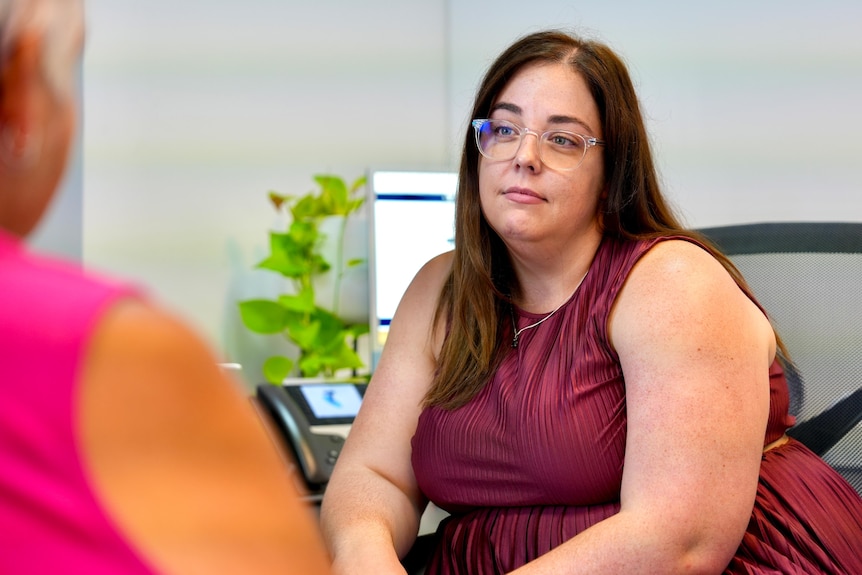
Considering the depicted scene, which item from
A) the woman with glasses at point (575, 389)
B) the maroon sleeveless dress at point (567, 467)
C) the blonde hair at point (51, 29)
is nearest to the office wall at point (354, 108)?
the woman with glasses at point (575, 389)

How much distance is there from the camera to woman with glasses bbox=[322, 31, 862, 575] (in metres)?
1.40

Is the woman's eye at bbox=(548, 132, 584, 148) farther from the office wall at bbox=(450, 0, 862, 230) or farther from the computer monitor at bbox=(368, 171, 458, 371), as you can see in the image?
the computer monitor at bbox=(368, 171, 458, 371)

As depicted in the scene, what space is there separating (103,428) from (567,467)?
1.13 metres

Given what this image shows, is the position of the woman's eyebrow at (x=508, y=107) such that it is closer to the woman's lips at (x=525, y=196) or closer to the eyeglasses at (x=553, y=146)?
the eyeglasses at (x=553, y=146)

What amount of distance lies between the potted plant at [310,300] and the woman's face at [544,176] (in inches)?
49.0

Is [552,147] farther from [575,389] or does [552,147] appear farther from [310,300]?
[310,300]

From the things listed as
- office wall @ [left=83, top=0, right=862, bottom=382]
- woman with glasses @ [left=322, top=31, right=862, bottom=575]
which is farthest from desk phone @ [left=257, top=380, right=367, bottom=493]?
office wall @ [left=83, top=0, right=862, bottom=382]

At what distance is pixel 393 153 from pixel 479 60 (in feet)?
1.49

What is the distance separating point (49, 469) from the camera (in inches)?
15.9

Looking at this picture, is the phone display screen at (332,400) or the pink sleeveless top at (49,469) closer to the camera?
the pink sleeveless top at (49,469)

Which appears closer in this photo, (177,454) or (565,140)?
(177,454)

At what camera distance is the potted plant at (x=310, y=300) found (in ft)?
9.43

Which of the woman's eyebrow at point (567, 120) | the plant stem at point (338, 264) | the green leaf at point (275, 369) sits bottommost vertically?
the green leaf at point (275, 369)

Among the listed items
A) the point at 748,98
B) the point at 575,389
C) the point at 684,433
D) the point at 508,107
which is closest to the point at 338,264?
the point at 748,98
